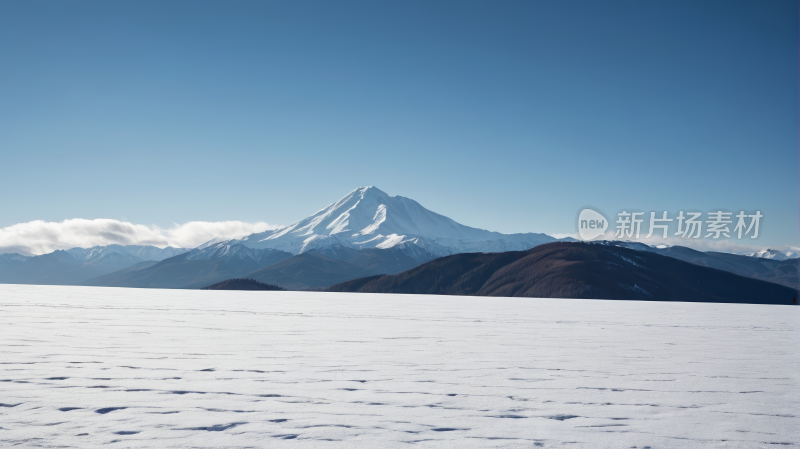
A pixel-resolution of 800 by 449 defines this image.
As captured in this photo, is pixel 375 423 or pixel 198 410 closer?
pixel 375 423

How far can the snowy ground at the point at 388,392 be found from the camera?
6586 mm

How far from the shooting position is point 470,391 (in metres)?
9.11

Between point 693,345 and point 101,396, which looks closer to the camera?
point 101,396

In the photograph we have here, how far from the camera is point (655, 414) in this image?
775 cm

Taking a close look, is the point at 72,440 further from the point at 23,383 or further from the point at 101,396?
the point at 23,383

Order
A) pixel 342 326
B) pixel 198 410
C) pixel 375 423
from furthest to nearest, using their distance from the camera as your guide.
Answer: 1. pixel 342 326
2. pixel 198 410
3. pixel 375 423

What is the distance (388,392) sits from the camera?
8.98 metres

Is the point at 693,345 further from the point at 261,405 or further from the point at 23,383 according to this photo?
the point at 23,383

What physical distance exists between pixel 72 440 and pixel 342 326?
1573 centimetres

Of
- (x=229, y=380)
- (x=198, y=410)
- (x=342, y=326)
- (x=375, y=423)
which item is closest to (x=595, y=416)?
(x=375, y=423)

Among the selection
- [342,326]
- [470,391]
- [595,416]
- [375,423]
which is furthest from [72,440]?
[342,326]

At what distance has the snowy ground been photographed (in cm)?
659

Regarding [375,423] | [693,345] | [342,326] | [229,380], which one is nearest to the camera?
[375,423]

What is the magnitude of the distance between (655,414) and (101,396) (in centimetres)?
920
